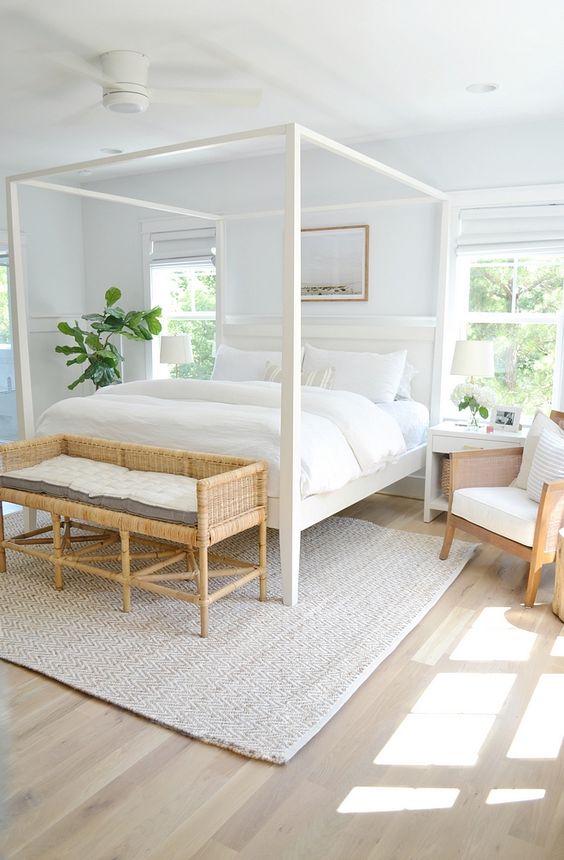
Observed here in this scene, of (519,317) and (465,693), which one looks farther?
(519,317)

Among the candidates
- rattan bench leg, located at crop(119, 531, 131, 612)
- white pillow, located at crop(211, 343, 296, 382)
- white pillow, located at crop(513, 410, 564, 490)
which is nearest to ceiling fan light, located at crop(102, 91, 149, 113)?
white pillow, located at crop(211, 343, 296, 382)

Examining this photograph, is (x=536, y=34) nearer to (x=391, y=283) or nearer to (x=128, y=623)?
(x=391, y=283)

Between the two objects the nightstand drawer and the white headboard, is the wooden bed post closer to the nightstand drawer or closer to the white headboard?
the nightstand drawer

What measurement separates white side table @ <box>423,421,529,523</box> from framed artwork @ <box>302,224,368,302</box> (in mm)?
1386

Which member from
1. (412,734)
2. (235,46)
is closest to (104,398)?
(235,46)

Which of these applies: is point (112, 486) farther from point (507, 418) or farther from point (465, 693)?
point (507, 418)

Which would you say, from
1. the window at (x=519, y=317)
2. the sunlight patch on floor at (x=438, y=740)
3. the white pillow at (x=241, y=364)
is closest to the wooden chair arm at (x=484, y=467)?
the window at (x=519, y=317)

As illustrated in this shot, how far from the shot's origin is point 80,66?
362 centimetres

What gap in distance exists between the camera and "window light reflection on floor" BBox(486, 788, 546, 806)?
77.0 inches

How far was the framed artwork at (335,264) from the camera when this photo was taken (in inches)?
210

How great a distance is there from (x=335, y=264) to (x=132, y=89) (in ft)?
7.28

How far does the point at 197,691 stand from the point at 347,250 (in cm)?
378

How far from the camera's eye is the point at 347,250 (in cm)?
539

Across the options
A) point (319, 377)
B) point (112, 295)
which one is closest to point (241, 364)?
point (319, 377)
